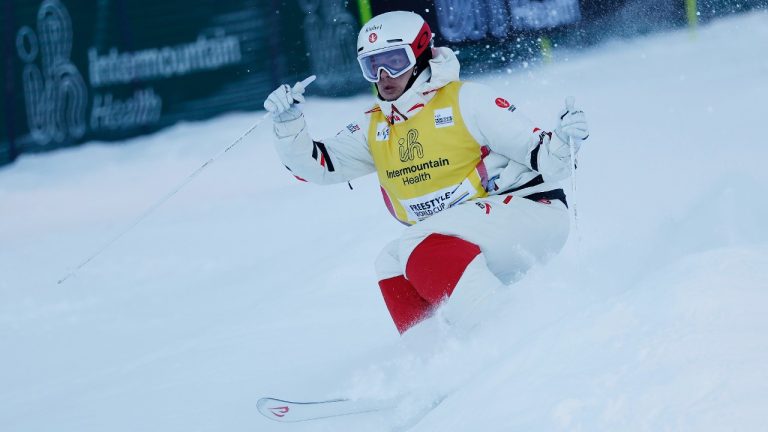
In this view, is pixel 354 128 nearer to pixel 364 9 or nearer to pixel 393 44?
pixel 393 44

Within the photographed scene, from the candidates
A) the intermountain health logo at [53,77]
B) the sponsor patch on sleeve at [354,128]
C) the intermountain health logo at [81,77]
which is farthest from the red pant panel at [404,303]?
the intermountain health logo at [53,77]

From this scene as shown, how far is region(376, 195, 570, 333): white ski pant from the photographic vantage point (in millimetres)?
3469

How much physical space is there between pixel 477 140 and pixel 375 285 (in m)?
1.80

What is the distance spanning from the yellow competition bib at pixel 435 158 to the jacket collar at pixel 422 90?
0.02m

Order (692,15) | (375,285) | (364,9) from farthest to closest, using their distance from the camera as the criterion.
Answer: (692,15)
(364,9)
(375,285)

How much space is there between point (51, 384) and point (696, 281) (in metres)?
3.05

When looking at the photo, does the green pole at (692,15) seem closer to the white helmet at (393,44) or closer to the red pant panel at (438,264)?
the white helmet at (393,44)

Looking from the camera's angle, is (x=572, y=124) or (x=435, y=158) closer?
(x=572, y=124)

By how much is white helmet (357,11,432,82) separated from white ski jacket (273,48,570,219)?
7cm

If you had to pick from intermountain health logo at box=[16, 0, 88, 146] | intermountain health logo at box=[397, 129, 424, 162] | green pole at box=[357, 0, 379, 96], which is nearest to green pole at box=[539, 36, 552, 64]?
green pole at box=[357, 0, 379, 96]

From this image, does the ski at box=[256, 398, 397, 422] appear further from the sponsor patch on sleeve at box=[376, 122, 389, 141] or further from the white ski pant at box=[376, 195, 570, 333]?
the sponsor patch on sleeve at box=[376, 122, 389, 141]

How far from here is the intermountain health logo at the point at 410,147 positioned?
12.1 ft

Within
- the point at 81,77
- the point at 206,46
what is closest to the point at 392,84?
the point at 206,46

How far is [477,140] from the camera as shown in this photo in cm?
365
